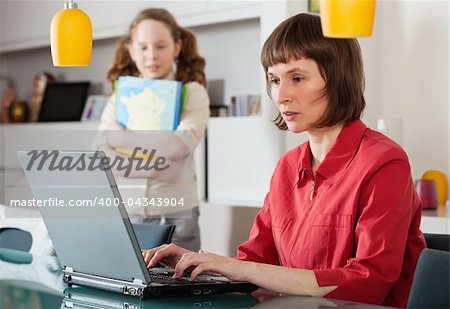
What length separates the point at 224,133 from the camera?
4098 mm

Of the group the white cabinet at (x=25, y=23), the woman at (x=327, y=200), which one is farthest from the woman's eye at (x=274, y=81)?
the white cabinet at (x=25, y=23)

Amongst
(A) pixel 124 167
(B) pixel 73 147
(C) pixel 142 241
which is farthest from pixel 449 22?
(B) pixel 73 147

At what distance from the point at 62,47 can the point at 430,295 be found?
3.65ft

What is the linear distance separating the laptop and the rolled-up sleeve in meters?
0.20

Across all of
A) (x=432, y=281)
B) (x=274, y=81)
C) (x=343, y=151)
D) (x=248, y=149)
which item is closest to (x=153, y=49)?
(x=248, y=149)

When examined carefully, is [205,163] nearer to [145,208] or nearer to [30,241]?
[145,208]

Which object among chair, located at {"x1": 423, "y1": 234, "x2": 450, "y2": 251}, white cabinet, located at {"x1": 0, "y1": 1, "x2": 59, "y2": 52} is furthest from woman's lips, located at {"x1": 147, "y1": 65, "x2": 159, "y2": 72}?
white cabinet, located at {"x1": 0, "y1": 1, "x2": 59, "y2": 52}

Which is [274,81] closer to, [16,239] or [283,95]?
[283,95]

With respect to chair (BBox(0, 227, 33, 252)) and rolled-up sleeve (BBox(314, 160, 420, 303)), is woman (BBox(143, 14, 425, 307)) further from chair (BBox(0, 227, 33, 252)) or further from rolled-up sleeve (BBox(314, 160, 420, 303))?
chair (BBox(0, 227, 33, 252))

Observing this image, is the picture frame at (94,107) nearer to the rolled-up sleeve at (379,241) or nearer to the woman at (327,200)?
the woman at (327,200)

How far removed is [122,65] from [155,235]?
4.94ft

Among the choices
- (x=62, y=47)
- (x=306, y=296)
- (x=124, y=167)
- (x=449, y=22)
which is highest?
(x=449, y=22)

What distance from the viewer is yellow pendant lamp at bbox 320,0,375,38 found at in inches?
62.2

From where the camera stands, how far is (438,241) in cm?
192
